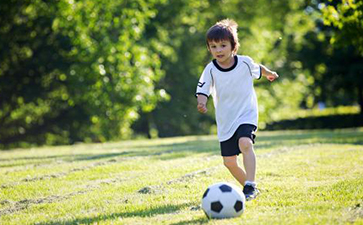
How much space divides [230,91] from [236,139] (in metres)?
0.52

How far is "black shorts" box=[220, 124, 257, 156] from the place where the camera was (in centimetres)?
513

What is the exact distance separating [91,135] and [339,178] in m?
17.9

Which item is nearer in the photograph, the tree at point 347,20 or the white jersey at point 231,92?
the white jersey at point 231,92

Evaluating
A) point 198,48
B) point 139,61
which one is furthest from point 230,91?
point 198,48

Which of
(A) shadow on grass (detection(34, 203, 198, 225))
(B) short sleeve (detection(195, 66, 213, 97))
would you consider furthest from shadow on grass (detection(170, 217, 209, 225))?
(B) short sleeve (detection(195, 66, 213, 97))

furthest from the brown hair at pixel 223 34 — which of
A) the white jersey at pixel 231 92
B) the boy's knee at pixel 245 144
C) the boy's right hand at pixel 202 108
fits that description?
the boy's knee at pixel 245 144

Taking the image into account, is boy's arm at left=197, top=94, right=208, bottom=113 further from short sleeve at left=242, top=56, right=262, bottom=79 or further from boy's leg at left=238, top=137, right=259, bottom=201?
short sleeve at left=242, top=56, right=262, bottom=79

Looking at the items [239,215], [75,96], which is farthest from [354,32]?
[75,96]

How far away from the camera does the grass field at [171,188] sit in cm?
436

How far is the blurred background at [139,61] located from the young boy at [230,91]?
756 cm

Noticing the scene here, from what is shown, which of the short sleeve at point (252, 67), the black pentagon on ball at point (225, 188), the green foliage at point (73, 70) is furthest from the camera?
the green foliage at point (73, 70)

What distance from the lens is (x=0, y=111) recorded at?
21031mm

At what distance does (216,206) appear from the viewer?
4.20 m

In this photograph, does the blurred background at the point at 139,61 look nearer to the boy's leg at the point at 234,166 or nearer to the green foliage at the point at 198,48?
the green foliage at the point at 198,48
